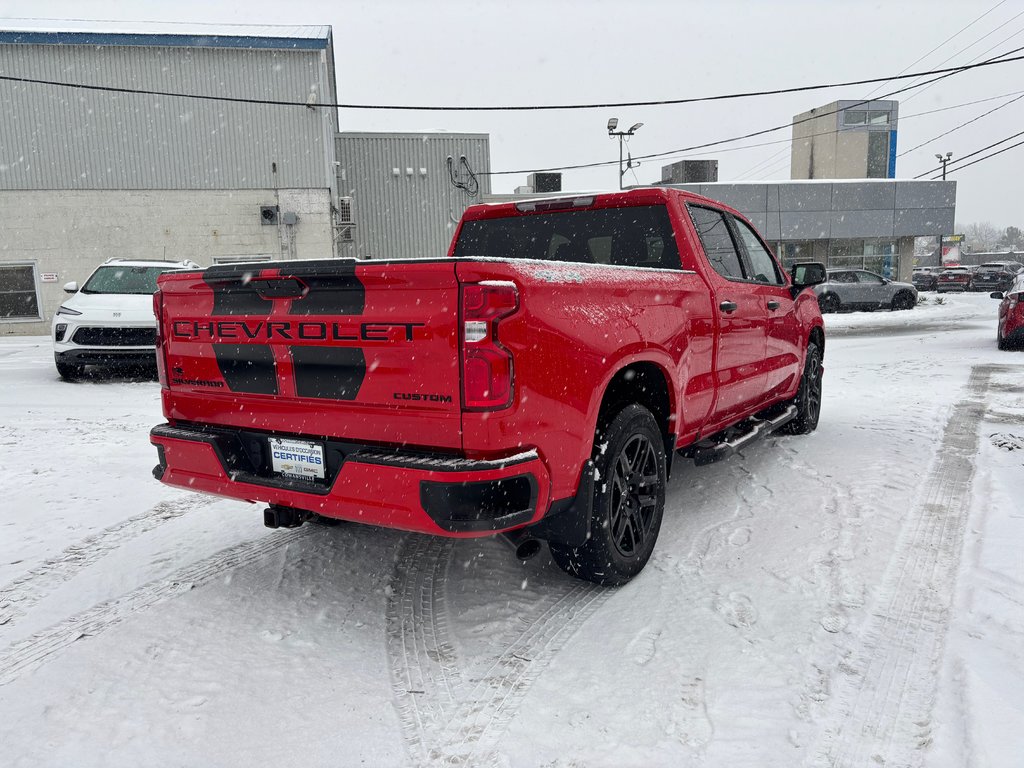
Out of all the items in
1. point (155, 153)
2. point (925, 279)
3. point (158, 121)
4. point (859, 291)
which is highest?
point (158, 121)

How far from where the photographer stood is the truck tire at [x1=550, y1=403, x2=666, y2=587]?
10.2 feet

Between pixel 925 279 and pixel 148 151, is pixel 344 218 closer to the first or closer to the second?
pixel 148 151

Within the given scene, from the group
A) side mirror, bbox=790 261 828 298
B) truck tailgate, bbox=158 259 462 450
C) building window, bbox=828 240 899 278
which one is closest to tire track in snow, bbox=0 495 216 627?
truck tailgate, bbox=158 259 462 450

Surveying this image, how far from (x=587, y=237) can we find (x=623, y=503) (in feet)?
5.93

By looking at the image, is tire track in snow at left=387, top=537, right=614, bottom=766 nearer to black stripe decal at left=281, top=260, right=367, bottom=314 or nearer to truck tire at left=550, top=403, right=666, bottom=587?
truck tire at left=550, top=403, right=666, bottom=587

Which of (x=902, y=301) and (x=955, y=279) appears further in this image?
(x=955, y=279)

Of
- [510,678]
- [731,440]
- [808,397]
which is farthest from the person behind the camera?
[808,397]

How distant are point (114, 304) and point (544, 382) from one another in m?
8.70

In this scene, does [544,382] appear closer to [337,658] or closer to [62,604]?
[337,658]

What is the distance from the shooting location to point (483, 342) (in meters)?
2.49

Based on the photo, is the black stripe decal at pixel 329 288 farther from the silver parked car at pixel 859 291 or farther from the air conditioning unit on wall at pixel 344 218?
the silver parked car at pixel 859 291

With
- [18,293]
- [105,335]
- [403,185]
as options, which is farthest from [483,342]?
[403,185]

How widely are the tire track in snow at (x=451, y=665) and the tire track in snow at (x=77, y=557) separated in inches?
65.4

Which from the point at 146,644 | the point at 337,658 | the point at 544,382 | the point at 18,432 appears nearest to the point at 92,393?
Answer: the point at 18,432
